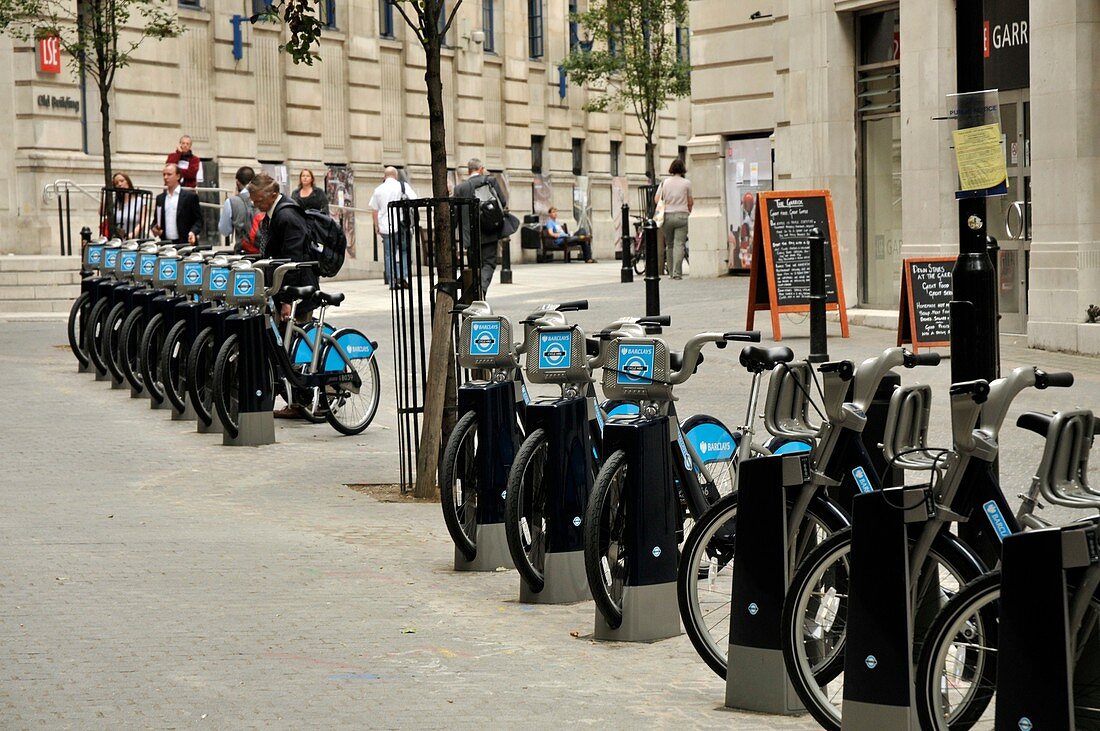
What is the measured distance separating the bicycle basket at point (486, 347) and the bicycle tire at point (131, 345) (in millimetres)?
7555

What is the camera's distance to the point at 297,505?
9.95m

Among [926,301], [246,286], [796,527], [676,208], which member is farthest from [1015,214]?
[676,208]

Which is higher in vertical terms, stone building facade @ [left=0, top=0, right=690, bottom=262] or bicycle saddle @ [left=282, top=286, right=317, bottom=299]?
stone building facade @ [left=0, top=0, right=690, bottom=262]

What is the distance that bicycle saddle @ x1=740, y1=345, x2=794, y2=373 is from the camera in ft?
19.5

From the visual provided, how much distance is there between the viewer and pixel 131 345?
15.2m

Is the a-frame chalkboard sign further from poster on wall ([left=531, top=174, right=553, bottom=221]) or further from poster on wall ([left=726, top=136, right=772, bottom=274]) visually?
poster on wall ([left=531, top=174, right=553, bottom=221])

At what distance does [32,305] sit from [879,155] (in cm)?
1350

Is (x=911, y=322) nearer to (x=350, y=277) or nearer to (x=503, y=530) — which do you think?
(x=503, y=530)

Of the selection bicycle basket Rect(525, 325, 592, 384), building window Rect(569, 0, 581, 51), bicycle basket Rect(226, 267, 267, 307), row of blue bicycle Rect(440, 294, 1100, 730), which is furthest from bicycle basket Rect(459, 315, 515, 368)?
building window Rect(569, 0, 581, 51)

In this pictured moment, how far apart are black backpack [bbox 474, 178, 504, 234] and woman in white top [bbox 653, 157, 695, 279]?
25.1 feet

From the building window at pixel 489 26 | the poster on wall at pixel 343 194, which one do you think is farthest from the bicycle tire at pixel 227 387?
the building window at pixel 489 26

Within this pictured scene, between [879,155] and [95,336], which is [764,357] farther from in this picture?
[879,155]

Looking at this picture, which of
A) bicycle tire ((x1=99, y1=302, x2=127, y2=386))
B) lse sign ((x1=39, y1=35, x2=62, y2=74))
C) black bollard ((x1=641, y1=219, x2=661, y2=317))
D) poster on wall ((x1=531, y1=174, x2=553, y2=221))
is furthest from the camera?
poster on wall ((x1=531, y1=174, x2=553, y2=221))

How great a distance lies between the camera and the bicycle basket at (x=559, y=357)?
7.32 m
